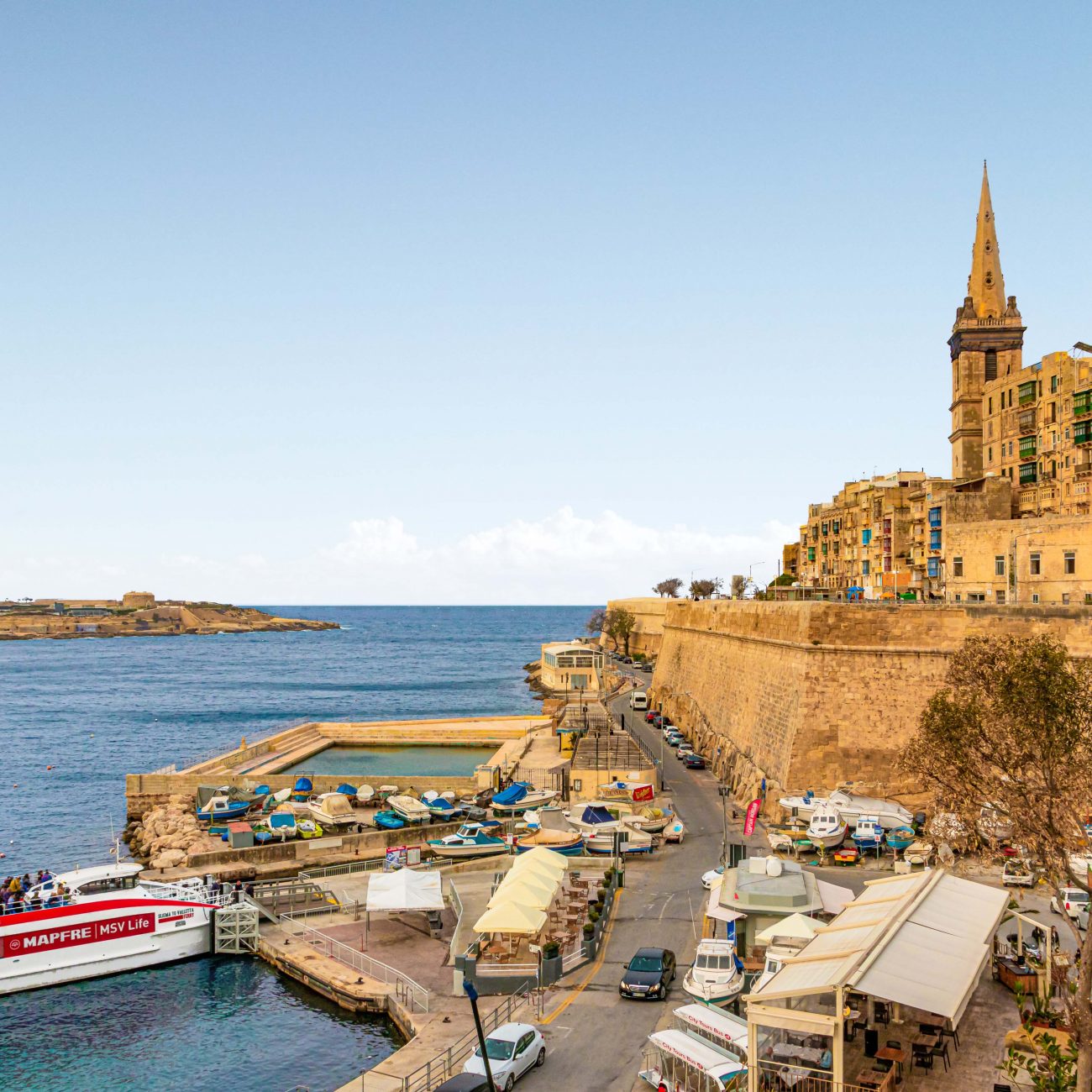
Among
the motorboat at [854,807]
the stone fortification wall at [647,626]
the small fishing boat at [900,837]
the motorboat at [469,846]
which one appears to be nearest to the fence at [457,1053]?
the motorboat at [469,846]

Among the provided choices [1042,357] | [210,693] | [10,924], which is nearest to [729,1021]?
[10,924]

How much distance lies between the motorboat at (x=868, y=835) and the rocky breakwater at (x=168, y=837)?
23.0 metres

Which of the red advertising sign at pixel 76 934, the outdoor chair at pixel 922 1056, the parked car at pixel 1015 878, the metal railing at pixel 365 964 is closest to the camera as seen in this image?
the outdoor chair at pixel 922 1056

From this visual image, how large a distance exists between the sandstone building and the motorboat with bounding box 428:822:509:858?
69.0 ft

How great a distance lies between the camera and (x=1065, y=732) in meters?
15.2

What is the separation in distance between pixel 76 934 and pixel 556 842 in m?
14.2

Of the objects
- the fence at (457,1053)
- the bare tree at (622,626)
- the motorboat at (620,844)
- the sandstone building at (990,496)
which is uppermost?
the sandstone building at (990,496)

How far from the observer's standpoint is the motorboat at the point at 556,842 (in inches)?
1254

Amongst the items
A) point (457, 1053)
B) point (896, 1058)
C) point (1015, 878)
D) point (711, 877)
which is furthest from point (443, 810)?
point (896, 1058)

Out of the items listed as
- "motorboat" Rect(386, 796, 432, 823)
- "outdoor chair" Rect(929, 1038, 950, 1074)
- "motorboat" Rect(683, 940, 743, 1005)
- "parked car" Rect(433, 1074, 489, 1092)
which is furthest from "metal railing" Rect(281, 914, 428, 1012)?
"motorboat" Rect(386, 796, 432, 823)

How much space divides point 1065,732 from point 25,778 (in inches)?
2350

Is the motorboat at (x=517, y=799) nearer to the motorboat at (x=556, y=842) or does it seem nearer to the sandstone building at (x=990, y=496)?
the motorboat at (x=556, y=842)

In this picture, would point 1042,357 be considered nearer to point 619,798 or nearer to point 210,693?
point 619,798

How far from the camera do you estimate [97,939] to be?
26641mm
